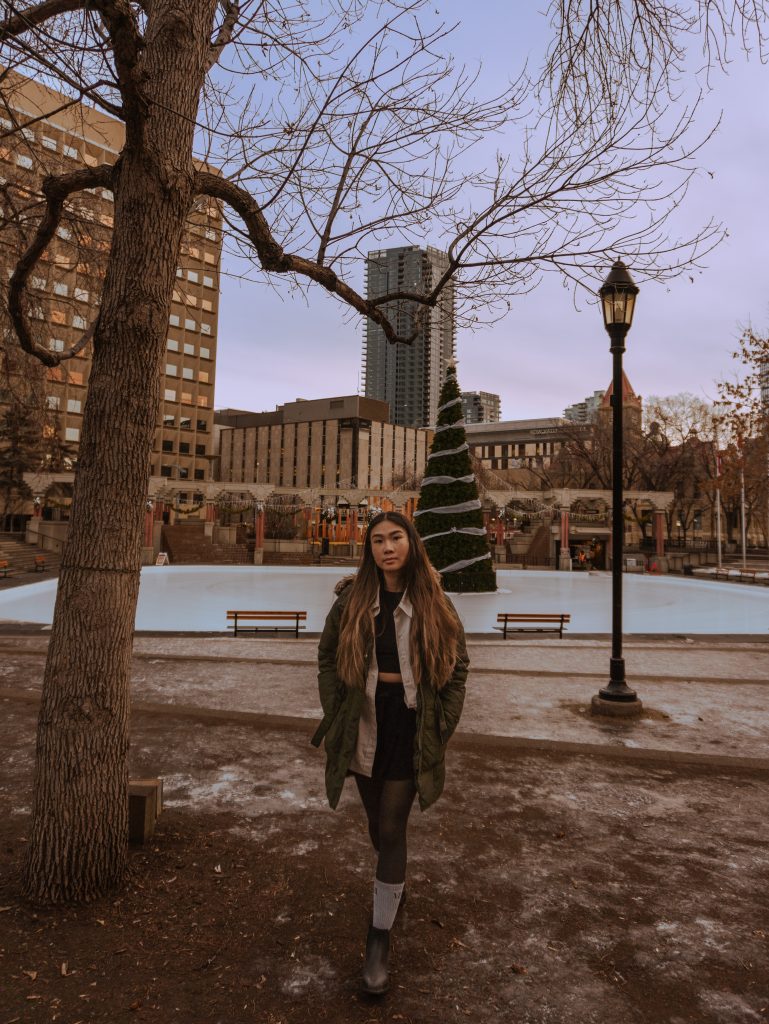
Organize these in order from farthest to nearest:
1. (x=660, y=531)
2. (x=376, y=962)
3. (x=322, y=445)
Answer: (x=322, y=445)
(x=660, y=531)
(x=376, y=962)

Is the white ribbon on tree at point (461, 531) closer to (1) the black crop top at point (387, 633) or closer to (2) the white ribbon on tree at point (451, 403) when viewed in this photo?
(2) the white ribbon on tree at point (451, 403)

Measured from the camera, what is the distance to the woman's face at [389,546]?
287cm

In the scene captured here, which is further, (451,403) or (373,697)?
(451,403)

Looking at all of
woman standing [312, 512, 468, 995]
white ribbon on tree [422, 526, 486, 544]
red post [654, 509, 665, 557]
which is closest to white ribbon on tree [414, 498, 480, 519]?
white ribbon on tree [422, 526, 486, 544]

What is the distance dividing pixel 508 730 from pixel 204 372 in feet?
236

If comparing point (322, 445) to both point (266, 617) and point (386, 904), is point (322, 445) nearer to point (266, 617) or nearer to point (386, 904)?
point (266, 617)

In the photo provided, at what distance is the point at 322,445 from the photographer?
118125 mm

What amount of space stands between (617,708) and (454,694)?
479 centimetres

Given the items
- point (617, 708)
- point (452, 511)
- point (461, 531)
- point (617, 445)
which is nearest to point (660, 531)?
point (461, 531)

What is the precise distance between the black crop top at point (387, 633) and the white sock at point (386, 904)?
0.87 m

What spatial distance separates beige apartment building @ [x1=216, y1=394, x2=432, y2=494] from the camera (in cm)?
11456

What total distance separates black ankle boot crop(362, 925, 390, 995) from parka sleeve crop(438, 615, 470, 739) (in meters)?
0.81

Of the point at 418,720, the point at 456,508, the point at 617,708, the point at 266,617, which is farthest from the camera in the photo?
the point at 456,508

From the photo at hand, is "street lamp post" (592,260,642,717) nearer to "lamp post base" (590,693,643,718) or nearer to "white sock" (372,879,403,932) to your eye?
"lamp post base" (590,693,643,718)
